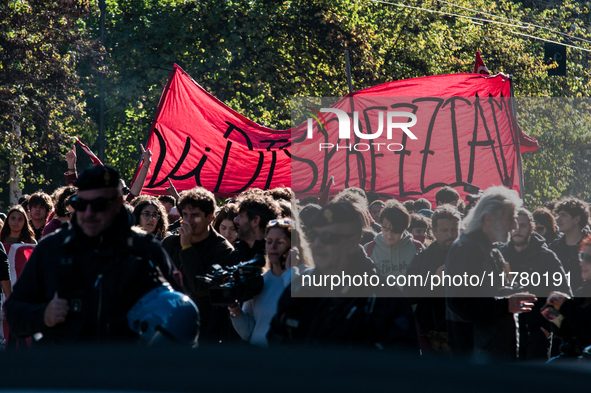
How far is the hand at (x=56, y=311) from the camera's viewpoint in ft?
8.27

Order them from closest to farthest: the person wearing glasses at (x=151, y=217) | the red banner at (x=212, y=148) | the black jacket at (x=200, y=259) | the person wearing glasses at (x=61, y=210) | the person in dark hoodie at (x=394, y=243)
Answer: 1. the black jacket at (x=200, y=259)
2. the person in dark hoodie at (x=394, y=243)
3. the person wearing glasses at (x=61, y=210)
4. the person wearing glasses at (x=151, y=217)
5. the red banner at (x=212, y=148)

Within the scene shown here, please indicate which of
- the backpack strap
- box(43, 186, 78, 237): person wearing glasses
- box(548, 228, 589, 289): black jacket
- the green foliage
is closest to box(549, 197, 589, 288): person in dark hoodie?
box(548, 228, 589, 289): black jacket

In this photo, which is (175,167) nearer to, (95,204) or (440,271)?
(440,271)

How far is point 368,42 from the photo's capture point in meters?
24.9

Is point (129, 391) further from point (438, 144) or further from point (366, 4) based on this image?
point (366, 4)

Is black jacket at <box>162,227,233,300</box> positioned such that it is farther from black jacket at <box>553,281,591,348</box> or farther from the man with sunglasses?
black jacket at <box>553,281,591,348</box>

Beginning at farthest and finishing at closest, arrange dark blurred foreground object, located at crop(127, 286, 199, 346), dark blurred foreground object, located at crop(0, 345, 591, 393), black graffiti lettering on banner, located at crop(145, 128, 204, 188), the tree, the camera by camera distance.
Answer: the tree
black graffiti lettering on banner, located at crop(145, 128, 204, 188)
the camera
dark blurred foreground object, located at crop(127, 286, 199, 346)
dark blurred foreground object, located at crop(0, 345, 591, 393)

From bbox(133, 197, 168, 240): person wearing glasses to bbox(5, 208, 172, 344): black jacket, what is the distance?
3476 mm

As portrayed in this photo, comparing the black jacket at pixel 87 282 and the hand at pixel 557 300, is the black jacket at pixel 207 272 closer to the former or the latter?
the hand at pixel 557 300

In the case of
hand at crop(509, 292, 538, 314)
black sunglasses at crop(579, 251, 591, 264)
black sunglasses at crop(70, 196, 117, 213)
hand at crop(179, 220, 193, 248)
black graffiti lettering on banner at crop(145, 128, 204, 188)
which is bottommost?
hand at crop(509, 292, 538, 314)

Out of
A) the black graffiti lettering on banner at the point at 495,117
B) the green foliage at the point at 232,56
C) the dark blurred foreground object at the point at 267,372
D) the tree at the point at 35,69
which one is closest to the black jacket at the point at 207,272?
the dark blurred foreground object at the point at 267,372

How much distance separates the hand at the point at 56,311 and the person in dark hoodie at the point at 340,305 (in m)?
0.93

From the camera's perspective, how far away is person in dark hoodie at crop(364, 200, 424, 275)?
5820 millimetres

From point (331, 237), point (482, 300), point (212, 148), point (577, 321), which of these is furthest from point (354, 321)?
point (212, 148)
